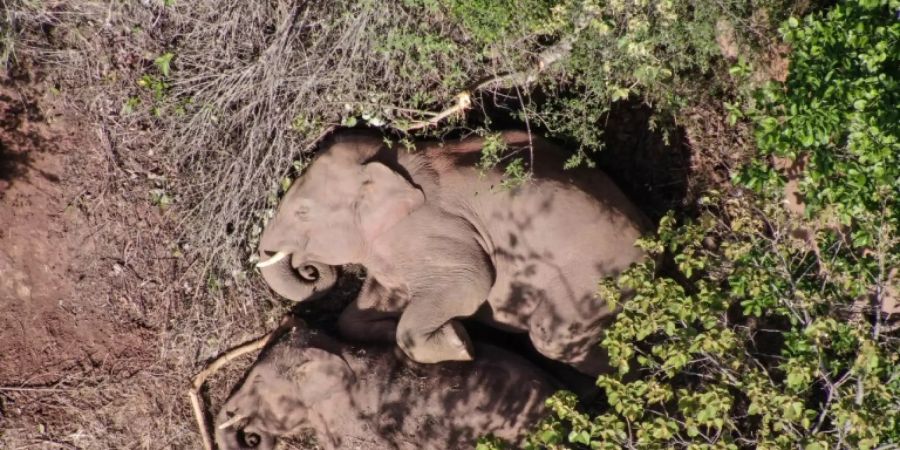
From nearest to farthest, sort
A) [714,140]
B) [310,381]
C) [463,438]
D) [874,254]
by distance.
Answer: [874,254], [463,438], [310,381], [714,140]

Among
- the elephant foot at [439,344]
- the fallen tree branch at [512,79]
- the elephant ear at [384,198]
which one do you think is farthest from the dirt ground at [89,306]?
the fallen tree branch at [512,79]

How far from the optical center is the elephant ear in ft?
18.7

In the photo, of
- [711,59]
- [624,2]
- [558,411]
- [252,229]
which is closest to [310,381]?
[252,229]

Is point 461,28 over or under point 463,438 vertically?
over

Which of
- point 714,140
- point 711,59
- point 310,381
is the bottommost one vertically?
point 310,381

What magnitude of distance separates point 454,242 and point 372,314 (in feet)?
3.16

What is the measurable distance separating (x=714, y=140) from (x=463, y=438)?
3015 millimetres

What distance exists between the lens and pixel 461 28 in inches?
232

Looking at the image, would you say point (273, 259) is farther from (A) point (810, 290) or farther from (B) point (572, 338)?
(A) point (810, 290)

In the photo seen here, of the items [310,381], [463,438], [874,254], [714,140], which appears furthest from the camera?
[714,140]

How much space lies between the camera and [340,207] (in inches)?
230

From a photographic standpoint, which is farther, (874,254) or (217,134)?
(217,134)

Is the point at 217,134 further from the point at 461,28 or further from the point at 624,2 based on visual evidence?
the point at 624,2

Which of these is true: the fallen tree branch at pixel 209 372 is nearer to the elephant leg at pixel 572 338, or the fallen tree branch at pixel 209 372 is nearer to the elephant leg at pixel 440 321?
the elephant leg at pixel 440 321
